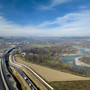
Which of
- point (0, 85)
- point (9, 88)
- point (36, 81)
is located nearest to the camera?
point (9, 88)

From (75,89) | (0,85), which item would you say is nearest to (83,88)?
(75,89)

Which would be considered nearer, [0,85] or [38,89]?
[38,89]

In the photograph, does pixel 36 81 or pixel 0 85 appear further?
pixel 36 81

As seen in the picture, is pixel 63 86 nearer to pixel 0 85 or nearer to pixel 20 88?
pixel 20 88

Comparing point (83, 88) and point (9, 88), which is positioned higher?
point (9, 88)

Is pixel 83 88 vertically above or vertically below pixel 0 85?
below

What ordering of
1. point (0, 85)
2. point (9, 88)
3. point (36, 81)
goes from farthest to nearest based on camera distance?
point (36, 81) < point (0, 85) < point (9, 88)

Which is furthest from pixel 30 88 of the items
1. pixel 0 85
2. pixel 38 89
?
pixel 0 85

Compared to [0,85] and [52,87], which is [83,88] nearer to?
[52,87]
